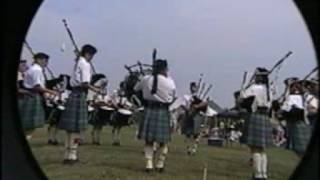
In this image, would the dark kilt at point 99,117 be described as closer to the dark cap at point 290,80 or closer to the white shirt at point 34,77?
the white shirt at point 34,77

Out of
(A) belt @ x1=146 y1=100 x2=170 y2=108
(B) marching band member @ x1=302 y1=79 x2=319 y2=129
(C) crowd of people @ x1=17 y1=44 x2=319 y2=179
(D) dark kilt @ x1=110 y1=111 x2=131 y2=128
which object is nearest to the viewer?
(B) marching band member @ x1=302 y1=79 x2=319 y2=129

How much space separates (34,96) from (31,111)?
341 millimetres

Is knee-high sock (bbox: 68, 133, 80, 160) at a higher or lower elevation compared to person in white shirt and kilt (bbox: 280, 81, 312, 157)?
lower

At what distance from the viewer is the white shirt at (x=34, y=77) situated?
3410 mm

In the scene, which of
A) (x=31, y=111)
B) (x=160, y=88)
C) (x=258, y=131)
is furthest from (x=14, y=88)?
(x=258, y=131)

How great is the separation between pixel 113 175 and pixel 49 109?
129 centimetres

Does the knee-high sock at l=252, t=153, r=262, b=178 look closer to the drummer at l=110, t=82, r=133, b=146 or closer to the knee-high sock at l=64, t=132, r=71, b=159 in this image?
the drummer at l=110, t=82, r=133, b=146

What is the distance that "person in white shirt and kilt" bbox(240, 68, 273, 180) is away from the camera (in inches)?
179

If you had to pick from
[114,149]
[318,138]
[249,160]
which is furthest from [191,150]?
[318,138]

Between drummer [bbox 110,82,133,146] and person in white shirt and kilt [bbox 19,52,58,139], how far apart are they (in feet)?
4.11

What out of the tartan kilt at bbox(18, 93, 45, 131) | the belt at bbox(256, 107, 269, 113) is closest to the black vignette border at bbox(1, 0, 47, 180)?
the tartan kilt at bbox(18, 93, 45, 131)

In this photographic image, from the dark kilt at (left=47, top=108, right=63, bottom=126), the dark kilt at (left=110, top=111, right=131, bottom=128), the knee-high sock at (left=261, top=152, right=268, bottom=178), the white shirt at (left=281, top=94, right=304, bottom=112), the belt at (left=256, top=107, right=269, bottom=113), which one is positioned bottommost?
the knee-high sock at (left=261, top=152, right=268, bottom=178)

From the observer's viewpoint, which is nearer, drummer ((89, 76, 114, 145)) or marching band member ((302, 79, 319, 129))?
marching band member ((302, 79, 319, 129))

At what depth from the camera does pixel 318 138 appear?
2.78 meters
